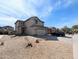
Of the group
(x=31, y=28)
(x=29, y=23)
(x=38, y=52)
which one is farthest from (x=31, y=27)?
(x=38, y=52)

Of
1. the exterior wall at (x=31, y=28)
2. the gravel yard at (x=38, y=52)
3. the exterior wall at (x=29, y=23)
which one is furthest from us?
the exterior wall at (x=29, y=23)

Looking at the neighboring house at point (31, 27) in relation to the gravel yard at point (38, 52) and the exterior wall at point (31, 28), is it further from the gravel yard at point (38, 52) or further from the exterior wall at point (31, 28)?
the gravel yard at point (38, 52)

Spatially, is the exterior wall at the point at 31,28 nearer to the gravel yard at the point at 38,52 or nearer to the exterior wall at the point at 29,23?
the exterior wall at the point at 29,23

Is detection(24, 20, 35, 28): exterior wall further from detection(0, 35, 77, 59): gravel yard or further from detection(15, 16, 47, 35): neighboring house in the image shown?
detection(0, 35, 77, 59): gravel yard

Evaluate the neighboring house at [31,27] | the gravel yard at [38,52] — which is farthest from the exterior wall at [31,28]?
the gravel yard at [38,52]

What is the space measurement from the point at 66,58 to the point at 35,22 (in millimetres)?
19539

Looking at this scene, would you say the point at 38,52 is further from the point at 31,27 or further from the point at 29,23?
the point at 29,23

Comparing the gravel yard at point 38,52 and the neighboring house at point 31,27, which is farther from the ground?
the neighboring house at point 31,27

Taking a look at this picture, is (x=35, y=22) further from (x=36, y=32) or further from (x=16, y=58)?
(x=16, y=58)

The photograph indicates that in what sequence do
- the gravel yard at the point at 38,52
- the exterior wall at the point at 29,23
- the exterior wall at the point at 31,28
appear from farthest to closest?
the exterior wall at the point at 29,23, the exterior wall at the point at 31,28, the gravel yard at the point at 38,52

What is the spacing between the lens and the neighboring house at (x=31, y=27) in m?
23.4

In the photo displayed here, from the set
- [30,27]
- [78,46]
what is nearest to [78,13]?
[78,46]

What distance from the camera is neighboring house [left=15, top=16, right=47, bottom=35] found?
23.4m

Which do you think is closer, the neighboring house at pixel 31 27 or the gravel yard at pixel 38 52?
the gravel yard at pixel 38 52
